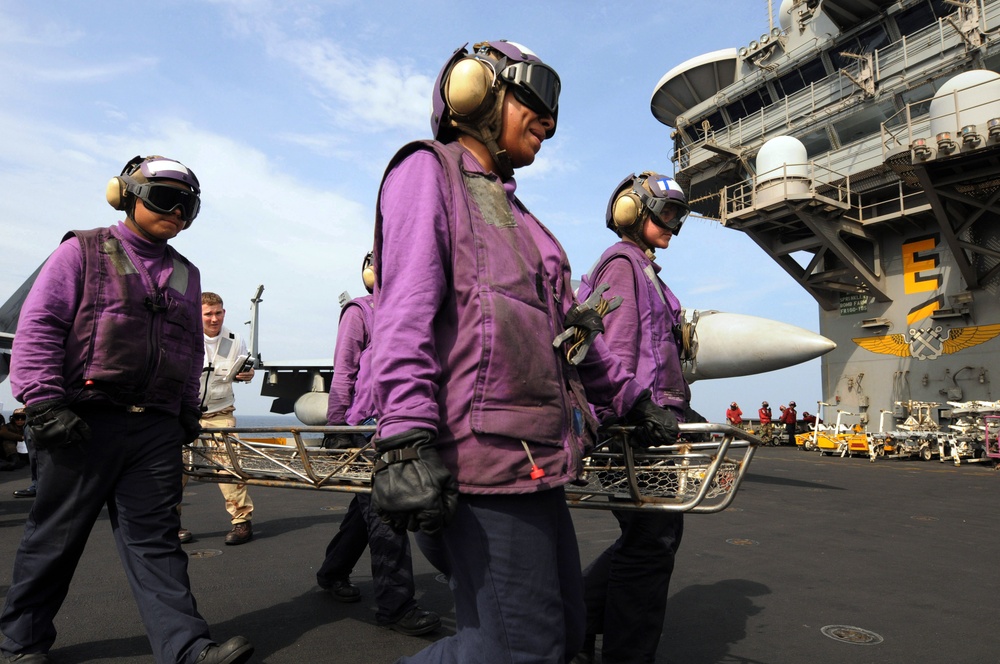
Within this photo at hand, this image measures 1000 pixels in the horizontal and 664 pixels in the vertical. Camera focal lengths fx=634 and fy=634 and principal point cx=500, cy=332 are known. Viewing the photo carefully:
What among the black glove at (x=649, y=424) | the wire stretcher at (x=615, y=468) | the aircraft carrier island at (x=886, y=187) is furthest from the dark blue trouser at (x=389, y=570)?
the aircraft carrier island at (x=886, y=187)

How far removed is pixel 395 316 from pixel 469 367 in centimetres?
21

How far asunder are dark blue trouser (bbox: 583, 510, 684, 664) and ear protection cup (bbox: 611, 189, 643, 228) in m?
1.40

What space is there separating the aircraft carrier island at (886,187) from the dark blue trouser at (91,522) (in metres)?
15.9

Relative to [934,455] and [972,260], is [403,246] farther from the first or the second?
[972,260]

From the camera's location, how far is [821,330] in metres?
20.4

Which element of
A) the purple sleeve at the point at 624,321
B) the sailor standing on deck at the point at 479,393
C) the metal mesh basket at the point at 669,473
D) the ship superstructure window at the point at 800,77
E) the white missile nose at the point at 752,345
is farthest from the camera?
the ship superstructure window at the point at 800,77

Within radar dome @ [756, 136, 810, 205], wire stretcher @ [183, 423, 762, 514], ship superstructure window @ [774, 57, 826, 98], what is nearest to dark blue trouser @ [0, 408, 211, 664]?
wire stretcher @ [183, 423, 762, 514]

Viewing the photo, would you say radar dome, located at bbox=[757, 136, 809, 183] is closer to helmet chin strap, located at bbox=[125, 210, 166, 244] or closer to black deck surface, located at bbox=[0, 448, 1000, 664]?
black deck surface, located at bbox=[0, 448, 1000, 664]

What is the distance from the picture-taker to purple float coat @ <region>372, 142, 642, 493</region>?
142 centimetres

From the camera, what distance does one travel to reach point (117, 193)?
2770 millimetres

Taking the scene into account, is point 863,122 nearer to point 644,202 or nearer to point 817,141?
point 817,141

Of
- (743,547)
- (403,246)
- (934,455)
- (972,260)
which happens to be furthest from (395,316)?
(972,260)

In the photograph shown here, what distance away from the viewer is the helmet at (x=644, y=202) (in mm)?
3061

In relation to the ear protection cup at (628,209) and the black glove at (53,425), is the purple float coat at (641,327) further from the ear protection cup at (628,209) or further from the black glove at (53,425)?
the black glove at (53,425)
